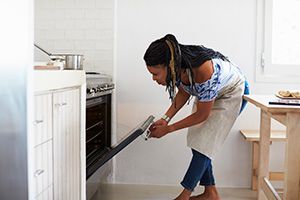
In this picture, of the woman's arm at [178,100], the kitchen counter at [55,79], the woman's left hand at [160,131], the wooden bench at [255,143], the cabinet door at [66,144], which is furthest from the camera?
the wooden bench at [255,143]

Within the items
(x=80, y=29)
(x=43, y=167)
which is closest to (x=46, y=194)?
(x=43, y=167)

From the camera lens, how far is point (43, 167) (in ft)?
4.88

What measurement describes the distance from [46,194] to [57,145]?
22 centimetres

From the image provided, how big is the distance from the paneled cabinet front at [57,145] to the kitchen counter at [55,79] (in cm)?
4

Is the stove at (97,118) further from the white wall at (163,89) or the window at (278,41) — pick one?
the window at (278,41)

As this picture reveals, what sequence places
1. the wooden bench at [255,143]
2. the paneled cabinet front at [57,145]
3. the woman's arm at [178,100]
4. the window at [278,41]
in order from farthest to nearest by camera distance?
the window at [278,41]
the wooden bench at [255,143]
the woman's arm at [178,100]
the paneled cabinet front at [57,145]

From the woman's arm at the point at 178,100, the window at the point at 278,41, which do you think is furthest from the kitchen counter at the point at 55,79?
the window at the point at 278,41

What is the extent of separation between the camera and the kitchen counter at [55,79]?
4.33 feet

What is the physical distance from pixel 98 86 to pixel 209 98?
30.3 inches

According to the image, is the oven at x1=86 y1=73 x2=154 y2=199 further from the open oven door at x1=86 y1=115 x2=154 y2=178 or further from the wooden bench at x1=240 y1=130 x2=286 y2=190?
the wooden bench at x1=240 y1=130 x2=286 y2=190

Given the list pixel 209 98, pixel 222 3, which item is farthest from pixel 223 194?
pixel 222 3

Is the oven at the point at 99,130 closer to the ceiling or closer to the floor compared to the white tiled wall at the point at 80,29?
closer to the floor

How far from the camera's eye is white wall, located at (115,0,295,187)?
329 cm

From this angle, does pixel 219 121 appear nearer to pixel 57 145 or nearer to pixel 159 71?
pixel 159 71
